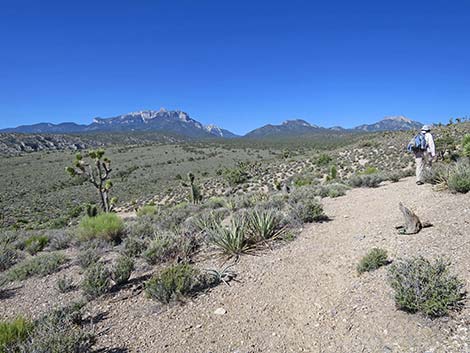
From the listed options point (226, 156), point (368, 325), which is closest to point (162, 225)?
point (368, 325)

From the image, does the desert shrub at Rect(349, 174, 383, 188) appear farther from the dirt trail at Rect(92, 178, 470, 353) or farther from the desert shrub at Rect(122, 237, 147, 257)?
the desert shrub at Rect(122, 237, 147, 257)

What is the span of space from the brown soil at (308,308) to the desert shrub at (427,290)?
109 millimetres

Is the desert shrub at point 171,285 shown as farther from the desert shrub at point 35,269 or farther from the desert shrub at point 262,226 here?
the desert shrub at point 35,269

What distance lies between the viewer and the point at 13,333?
382cm

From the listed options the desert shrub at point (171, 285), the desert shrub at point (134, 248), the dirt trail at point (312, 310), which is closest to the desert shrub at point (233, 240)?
the dirt trail at point (312, 310)

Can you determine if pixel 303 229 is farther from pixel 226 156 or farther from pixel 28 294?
pixel 226 156

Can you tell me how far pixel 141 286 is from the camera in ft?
18.8

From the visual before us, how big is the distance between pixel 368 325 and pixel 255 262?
2.59m

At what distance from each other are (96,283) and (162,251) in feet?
4.81

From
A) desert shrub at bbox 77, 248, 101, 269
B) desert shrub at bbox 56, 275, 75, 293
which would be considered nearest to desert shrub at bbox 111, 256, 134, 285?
desert shrub at bbox 56, 275, 75, 293

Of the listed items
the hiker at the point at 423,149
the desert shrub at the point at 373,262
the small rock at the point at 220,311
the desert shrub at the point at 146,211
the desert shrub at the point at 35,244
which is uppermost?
the hiker at the point at 423,149

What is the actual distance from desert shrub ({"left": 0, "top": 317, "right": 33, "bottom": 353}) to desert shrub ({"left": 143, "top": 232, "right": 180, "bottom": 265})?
281cm

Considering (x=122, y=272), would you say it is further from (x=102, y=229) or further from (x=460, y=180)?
(x=460, y=180)

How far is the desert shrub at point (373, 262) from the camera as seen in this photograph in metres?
4.85
